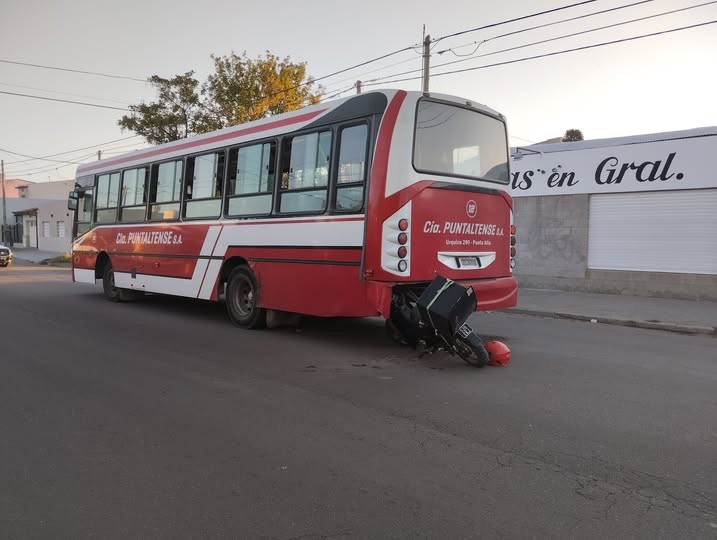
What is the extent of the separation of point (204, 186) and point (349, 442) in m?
6.91

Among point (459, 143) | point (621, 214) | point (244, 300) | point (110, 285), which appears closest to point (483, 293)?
point (459, 143)

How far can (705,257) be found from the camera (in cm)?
1345

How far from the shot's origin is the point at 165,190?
36.2 ft

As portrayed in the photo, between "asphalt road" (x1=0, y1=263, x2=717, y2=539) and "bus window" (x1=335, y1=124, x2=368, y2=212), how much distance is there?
6.56ft

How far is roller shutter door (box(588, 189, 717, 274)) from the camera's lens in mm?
13445

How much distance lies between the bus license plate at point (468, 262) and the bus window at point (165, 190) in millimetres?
5708

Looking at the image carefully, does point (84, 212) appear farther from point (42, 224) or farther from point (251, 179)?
point (42, 224)

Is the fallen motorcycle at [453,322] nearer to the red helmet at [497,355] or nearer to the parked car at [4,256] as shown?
the red helmet at [497,355]

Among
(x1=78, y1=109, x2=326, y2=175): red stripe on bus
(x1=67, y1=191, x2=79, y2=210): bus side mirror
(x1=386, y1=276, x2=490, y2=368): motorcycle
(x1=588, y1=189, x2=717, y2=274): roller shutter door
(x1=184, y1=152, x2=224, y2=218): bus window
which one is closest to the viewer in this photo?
(x1=386, y1=276, x2=490, y2=368): motorcycle

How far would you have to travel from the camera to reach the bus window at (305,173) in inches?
304

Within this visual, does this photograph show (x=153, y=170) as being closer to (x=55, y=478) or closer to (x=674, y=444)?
(x=55, y=478)

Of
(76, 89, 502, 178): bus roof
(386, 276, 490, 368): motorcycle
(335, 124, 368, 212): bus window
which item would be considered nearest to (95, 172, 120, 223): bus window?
(76, 89, 502, 178): bus roof

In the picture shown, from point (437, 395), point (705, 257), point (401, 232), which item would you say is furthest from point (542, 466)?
point (705, 257)

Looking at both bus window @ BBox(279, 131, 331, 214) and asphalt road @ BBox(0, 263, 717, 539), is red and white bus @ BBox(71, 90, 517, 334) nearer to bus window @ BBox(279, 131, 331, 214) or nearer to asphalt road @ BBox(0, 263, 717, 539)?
bus window @ BBox(279, 131, 331, 214)
